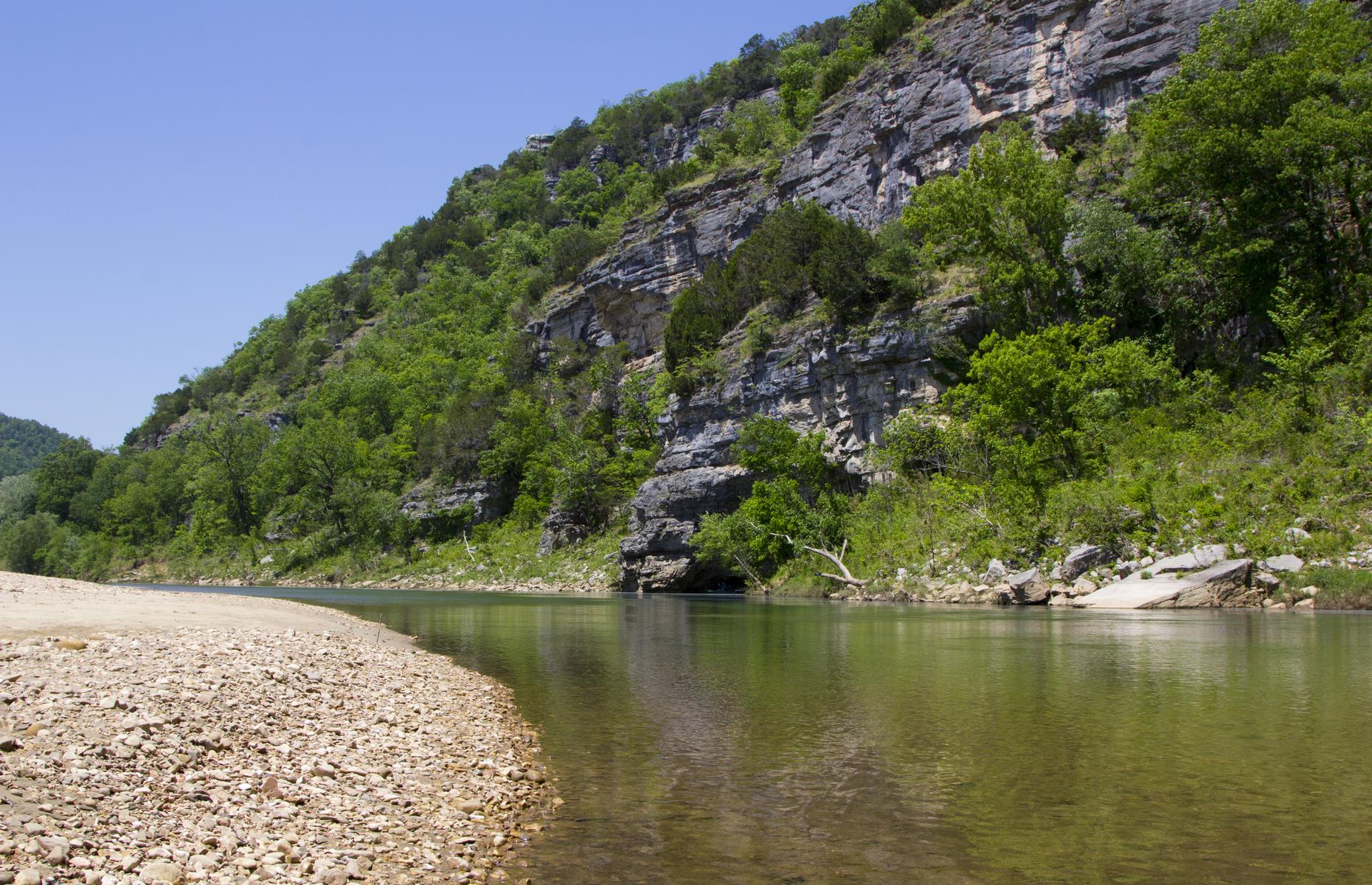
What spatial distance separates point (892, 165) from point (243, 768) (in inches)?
2515

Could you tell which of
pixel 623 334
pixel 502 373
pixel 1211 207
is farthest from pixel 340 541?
pixel 1211 207

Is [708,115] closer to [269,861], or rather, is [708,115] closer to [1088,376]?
[1088,376]

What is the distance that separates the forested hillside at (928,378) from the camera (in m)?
36.7

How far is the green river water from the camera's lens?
7.68m

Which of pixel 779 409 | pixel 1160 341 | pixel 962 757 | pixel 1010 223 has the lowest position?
pixel 962 757

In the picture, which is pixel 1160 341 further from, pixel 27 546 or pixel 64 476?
pixel 64 476

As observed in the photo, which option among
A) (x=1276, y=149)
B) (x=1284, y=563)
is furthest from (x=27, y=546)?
(x=1276, y=149)

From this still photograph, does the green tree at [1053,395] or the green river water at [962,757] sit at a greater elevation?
the green tree at [1053,395]

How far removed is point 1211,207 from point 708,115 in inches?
3267

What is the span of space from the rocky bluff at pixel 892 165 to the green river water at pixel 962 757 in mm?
29884

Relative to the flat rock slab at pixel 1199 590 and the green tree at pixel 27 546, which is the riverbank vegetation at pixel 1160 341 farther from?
the green tree at pixel 27 546

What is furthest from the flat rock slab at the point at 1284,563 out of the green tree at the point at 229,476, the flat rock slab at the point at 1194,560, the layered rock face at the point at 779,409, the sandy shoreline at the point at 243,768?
the green tree at the point at 229,476

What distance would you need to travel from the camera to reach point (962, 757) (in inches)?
431

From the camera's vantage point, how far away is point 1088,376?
41938 millimetres
